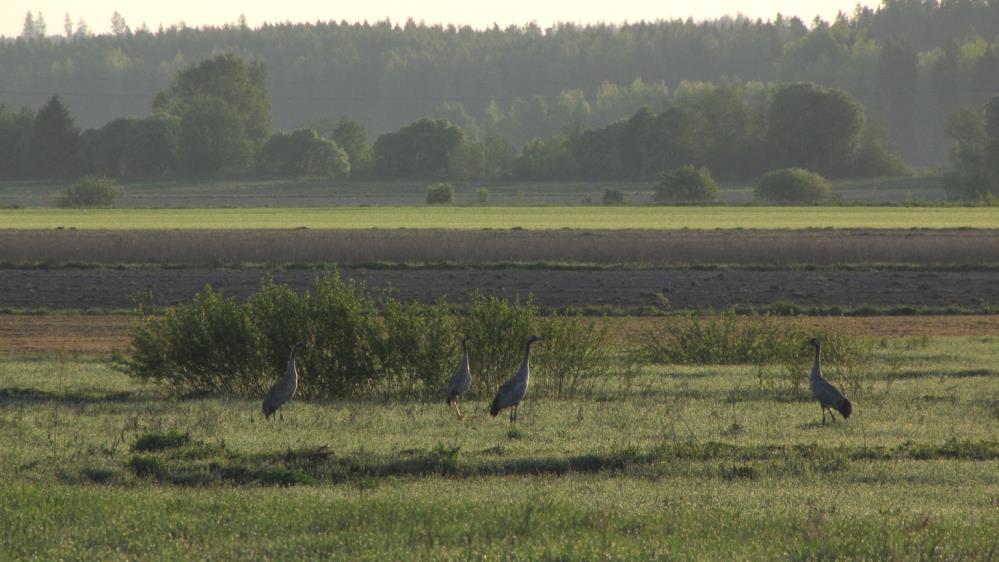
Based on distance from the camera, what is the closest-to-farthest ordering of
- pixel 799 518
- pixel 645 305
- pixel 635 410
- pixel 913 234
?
pixel 799 518, pixel 635 410, pixel 645 305, pixel 913 234

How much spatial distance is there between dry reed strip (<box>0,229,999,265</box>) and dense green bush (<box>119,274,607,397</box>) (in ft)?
99.9

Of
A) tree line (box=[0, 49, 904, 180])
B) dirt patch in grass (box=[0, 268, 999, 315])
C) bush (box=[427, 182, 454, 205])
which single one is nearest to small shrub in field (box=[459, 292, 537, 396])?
dirt patch in grass (box=[0, 268, 999, 315])

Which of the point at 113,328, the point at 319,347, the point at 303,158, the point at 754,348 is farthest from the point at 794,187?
the point at 319,347

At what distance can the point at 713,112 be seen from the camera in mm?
142125

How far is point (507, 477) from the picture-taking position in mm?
13758

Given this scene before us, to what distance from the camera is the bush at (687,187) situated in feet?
357

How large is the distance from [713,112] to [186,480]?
133 m

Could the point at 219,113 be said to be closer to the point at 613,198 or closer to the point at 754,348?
the point at 613,198

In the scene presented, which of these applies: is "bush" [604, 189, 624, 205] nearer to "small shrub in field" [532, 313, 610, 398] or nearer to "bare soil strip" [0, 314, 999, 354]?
"bare soil strip" [0, 314, 999, 354]

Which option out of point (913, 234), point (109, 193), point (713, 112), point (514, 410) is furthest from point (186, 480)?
point (713, 112)

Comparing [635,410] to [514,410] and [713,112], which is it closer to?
[514,410]

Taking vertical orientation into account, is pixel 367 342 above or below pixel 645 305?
above

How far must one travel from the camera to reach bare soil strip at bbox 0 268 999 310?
131 feet

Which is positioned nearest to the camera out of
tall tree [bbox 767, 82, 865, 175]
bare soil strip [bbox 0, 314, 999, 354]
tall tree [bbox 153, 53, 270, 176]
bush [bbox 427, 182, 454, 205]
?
bare soil strip [bbox 0, 314, 999, 354]
